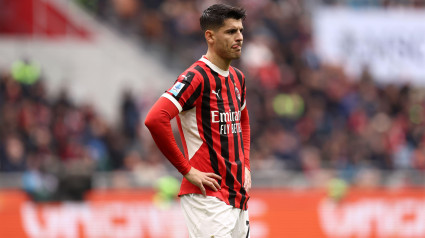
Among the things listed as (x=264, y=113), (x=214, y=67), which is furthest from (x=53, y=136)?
(x=214, y=67)

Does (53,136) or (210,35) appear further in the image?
(53,136)

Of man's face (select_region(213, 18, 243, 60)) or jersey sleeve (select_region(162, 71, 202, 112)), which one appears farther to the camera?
man's face (select_region(213, 18, 243, 60))

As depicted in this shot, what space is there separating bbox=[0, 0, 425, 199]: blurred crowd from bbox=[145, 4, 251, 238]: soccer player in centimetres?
590

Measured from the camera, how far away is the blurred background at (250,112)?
1004 centimetres

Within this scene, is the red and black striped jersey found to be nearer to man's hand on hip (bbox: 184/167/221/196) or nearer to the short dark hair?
man's hand on hip (bbox: 184/167/221/196)

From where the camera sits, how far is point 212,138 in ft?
16.3

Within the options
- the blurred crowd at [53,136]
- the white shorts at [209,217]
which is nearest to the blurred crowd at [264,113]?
the blurred crowd at [53,136]

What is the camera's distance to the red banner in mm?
9155

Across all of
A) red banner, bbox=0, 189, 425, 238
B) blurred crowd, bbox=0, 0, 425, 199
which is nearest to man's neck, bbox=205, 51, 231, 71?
red banner, bbox=0, 189, 425, 238

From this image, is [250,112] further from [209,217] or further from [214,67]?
[209,217]

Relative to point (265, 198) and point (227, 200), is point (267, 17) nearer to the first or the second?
point (265, 198)

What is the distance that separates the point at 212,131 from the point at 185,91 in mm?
351

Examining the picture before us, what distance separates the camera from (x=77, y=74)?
49.3 ft

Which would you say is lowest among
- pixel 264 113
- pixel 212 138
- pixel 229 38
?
pixel 212 138
